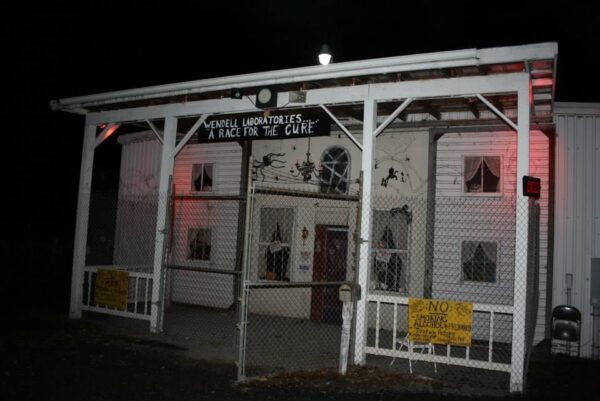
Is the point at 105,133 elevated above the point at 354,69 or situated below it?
below

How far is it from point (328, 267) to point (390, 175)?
8.15 ft

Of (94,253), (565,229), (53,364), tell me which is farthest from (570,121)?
(94,253)

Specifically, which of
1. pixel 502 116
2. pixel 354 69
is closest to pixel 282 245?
pixel 354 69

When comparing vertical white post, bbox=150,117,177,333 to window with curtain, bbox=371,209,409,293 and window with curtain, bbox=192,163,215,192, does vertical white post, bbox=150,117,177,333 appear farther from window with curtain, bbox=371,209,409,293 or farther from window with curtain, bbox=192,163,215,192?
window with curtain, bbox=371,209,409,293

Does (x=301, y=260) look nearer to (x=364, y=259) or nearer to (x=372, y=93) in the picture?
(x=364, y=259)

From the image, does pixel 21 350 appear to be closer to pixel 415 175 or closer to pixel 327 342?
pixel 327 342

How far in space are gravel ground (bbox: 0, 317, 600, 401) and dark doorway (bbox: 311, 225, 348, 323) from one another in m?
4.14

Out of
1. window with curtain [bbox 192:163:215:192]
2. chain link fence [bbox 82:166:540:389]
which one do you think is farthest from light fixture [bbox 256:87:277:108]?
window with curtain [bbox 192:163:215:192]

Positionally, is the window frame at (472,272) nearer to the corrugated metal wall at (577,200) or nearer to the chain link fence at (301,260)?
the corrugated metal wall at (577,200)

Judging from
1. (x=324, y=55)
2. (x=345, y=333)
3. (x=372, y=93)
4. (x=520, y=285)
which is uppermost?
(x=324, y=55)

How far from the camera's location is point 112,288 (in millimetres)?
10344

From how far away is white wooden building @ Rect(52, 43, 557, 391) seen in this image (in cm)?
750

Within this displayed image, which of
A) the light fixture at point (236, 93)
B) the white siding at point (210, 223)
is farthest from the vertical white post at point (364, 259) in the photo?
the white siding at point (210, 223)

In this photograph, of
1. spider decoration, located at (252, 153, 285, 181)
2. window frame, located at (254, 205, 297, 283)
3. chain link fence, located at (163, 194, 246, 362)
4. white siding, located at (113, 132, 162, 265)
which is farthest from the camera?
white siding, located at (113, 132, 162, 265)
